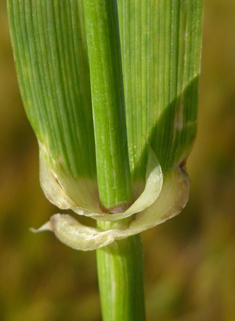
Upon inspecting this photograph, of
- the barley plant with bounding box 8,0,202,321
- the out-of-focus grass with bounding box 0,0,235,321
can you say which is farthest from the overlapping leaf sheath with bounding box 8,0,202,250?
the out-of-focus grass with bounding box 0,0,235,321

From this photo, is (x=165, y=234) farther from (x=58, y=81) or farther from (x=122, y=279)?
(x=58, y=81)

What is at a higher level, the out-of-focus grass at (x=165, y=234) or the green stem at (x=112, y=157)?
the green stem at (x=112, y=157)

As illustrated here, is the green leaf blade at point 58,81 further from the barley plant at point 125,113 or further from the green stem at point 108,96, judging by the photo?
the green stem at point 108,96

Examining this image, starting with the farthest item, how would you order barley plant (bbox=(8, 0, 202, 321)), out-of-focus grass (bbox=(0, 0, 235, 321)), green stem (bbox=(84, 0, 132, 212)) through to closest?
out-of-focus grass (bbox=(0, 0, 235, 321))
barley plant (bbox=(8, 0, 202, 321))
green stem (bbox=(84, 0, 132, 212))

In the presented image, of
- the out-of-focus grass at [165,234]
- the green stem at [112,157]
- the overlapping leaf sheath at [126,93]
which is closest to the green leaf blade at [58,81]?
the overlapping leaf sheath at [126,93]

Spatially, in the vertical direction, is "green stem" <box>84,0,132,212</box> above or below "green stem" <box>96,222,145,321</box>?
above

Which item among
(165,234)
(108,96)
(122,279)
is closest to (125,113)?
(108,96)

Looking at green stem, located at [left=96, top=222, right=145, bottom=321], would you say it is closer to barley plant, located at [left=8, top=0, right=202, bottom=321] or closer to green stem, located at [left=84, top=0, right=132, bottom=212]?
barley plant, located at [left=8, top=0, right=202, bottom=321]
